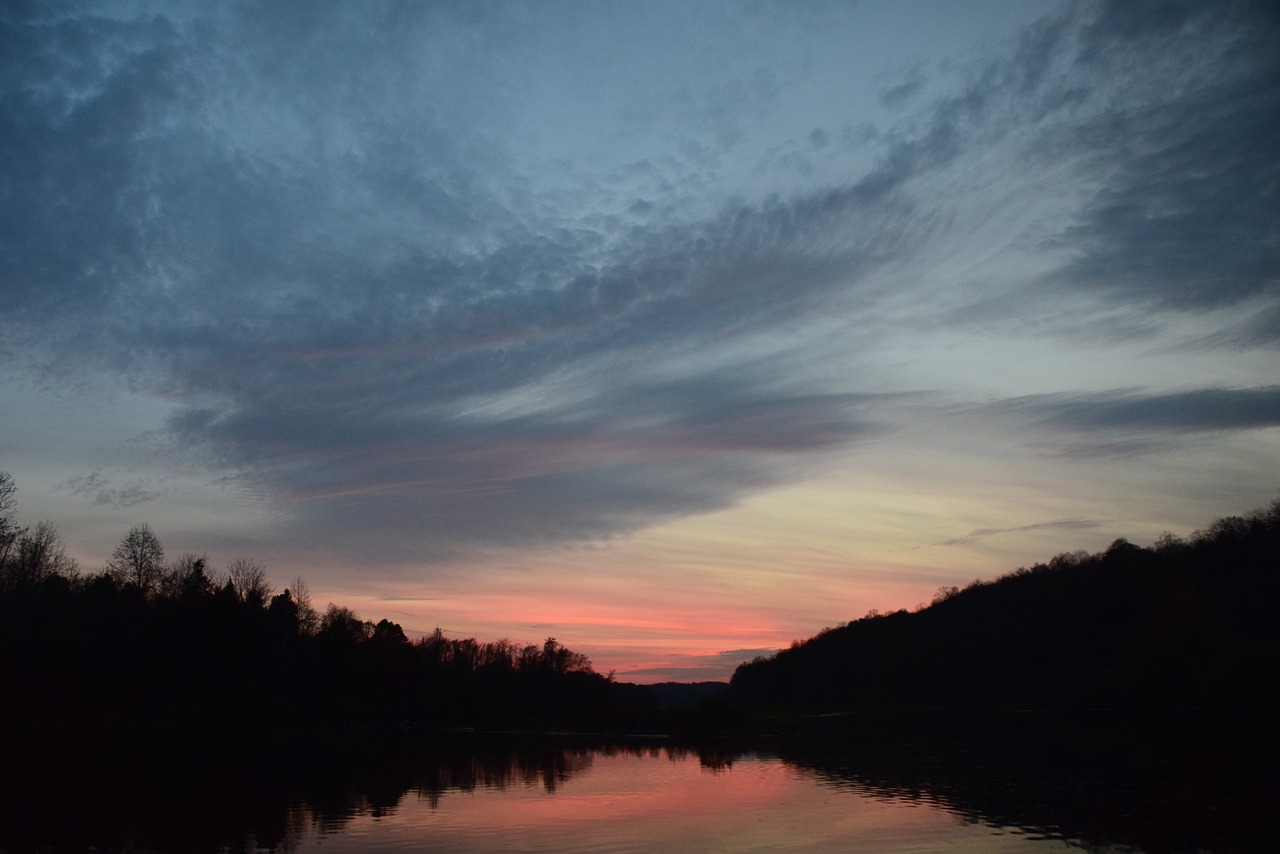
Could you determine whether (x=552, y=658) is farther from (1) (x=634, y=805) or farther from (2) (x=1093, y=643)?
(1) (x=634, y=805)

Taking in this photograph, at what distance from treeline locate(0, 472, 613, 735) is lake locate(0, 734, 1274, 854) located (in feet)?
60.7

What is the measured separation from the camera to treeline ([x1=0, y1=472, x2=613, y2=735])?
62.8m

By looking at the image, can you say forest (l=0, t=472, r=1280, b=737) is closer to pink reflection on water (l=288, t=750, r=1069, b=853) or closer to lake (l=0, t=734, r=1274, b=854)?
lake (l=0, t=734, r=1274, b=854)

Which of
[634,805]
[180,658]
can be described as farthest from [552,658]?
[634,805]

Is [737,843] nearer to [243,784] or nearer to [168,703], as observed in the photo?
[243,784]

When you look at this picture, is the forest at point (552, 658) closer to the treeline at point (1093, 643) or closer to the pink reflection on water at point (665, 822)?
the treeline at point (1093, 643)

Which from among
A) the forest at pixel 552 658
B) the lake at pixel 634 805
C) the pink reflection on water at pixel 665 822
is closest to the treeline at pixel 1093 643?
the forest at pixel 552 658

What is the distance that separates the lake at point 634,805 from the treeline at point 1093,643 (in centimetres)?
3953

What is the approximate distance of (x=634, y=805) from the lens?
31672mm

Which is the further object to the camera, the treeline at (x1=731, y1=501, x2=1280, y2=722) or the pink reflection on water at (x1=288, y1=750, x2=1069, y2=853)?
the treeline at (x1=731, y1=501, x2=1280, y2=722)

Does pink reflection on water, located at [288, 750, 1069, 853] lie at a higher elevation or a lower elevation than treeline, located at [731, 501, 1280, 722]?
lower

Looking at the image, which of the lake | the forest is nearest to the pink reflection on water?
the lake

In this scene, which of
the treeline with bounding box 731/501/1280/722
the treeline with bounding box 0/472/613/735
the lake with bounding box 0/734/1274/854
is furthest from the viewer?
the treeline with bounding box 731/501/1280/722

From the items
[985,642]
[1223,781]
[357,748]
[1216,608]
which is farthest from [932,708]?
[1223,781]
